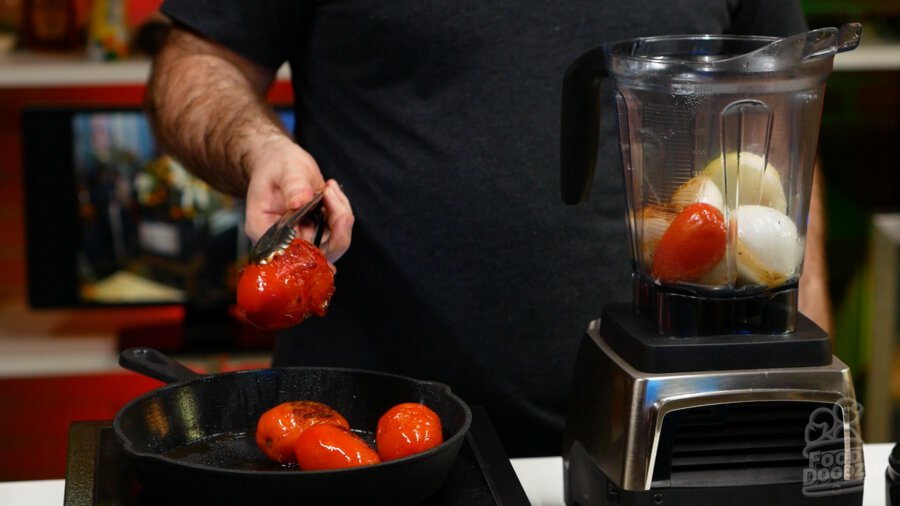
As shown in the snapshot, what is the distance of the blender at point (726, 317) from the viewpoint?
913mm

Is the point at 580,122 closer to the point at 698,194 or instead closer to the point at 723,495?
the point at 698,194

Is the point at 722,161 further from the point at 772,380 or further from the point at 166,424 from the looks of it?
the point at 166,424

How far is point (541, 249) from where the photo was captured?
140cm

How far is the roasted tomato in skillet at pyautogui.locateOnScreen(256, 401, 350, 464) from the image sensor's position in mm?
899

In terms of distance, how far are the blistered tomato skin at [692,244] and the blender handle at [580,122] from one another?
14 cm

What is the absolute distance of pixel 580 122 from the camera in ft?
3.41

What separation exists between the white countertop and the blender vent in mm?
162

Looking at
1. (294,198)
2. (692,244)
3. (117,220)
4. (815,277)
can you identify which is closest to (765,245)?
(692,244)

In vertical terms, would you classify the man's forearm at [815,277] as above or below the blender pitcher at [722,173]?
below

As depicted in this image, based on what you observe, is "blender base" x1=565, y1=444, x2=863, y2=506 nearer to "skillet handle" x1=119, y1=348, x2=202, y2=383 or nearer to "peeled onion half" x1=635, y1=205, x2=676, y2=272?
"peeled onion half" x1=635, y1=205, x2=676, y2=272

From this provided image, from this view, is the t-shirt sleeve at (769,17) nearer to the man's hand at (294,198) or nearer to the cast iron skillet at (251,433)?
the man's hand at (294,198)

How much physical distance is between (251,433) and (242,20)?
1.97ft

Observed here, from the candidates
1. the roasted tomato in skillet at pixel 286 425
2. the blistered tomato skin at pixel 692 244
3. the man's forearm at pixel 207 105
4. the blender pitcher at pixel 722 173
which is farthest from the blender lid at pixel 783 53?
the man's forearm at pixel 207 105
